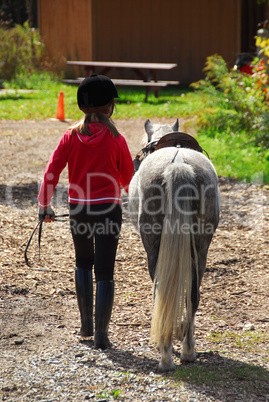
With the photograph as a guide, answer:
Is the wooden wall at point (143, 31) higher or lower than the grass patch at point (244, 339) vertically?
higher

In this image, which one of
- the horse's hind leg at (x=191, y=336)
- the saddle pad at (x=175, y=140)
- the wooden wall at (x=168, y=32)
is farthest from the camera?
the wooden wall at (x=168, y=32)

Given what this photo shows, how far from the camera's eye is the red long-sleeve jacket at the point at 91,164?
3438 mm

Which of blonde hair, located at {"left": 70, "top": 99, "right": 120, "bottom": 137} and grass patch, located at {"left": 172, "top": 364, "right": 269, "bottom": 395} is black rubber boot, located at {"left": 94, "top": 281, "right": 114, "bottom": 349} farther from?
blonde hair, located at {"left": 70, "top": 99, "right": 120, "bottom": 137}

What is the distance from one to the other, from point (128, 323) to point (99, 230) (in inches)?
34.7

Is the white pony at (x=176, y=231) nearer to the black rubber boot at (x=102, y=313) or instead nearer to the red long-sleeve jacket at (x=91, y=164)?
the red long-sleeve jacket at (x=91, y=164)

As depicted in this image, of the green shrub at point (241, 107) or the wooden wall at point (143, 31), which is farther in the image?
the wooden wall at point (143, 31)

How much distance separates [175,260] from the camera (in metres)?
3.20

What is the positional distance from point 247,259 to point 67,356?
2383 mm

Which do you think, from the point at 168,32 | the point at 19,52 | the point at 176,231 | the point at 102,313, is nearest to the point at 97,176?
the point at 176,231

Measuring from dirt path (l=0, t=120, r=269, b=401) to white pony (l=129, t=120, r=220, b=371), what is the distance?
270 millimetres

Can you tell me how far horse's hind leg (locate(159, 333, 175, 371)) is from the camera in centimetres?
322

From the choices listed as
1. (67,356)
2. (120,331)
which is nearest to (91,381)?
(67,356)

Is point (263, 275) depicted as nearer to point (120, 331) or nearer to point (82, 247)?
point (120, 331)

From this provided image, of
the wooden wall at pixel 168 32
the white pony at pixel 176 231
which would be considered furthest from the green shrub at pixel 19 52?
the white pony at pixel 176 231
